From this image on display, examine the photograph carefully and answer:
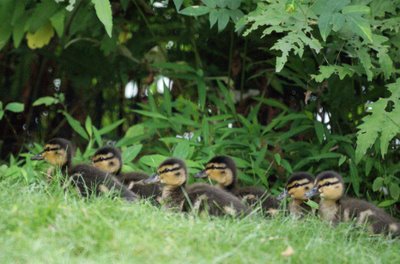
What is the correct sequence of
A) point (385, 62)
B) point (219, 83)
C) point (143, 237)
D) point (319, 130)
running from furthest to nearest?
point (219, 83)
point (319, 130)
point (385, 62)
point (143, 237)

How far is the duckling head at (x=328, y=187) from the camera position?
7371 mm

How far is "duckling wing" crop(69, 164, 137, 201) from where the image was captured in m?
7.04

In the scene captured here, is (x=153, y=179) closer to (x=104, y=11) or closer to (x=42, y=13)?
(x=104, y=11)

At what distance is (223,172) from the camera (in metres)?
7.95

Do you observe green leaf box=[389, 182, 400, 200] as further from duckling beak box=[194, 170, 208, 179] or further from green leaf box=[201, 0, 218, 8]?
green leaf box=[201, 0, 218, 8]

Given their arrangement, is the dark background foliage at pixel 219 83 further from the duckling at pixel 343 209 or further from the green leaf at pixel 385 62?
the duckling at pixel 343 209

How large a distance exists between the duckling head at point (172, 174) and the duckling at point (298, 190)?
2.50ft

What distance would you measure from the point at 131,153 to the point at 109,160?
0.71 metres

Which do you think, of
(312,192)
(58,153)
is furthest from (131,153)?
(312,192)

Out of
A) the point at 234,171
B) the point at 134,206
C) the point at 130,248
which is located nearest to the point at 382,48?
the point at 234,171

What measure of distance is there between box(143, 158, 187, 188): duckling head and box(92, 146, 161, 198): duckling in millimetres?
229

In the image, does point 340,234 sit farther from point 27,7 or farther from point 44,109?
point 44,109

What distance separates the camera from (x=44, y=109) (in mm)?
11320

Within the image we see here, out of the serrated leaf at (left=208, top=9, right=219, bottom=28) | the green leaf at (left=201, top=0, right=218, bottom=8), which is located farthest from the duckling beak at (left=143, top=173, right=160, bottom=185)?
the green leaf at (left=201, top=0, right=218, bottom=8)
